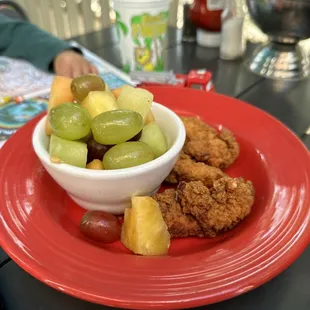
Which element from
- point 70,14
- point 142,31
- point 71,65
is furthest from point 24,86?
point 70,14

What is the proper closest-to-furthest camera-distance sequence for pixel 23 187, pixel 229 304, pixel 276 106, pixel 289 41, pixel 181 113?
1. pixel 229 304
2. pixel 23 187
3. pixel 181 113
4. pixel 276 106
5. pixel 289 41

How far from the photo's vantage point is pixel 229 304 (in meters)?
0.50

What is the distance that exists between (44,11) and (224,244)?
6.60 ft

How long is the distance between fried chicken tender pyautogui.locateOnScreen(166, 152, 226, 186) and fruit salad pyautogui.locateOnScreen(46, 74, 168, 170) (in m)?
0.06

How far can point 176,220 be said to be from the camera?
22.6 inches

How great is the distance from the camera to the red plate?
0.44 metres

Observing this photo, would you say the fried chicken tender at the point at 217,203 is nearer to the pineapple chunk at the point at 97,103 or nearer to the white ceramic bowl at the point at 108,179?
the white ceramic bowl at the point at 108,179

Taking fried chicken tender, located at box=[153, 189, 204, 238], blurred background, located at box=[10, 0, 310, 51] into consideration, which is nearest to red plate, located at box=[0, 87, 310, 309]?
fried chicken tender, located at box=[153, 189, 204, 238]

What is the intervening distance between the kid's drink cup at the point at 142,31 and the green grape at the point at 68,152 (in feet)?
1.78

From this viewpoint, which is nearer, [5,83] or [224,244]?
[224,244]

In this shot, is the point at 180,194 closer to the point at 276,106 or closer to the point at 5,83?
the point at 276,106

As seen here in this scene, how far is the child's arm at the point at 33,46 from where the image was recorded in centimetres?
107

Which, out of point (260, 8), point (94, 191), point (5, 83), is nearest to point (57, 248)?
point (94, 191)

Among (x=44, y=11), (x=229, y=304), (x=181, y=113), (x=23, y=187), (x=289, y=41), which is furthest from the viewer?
(x=44, y=11)
